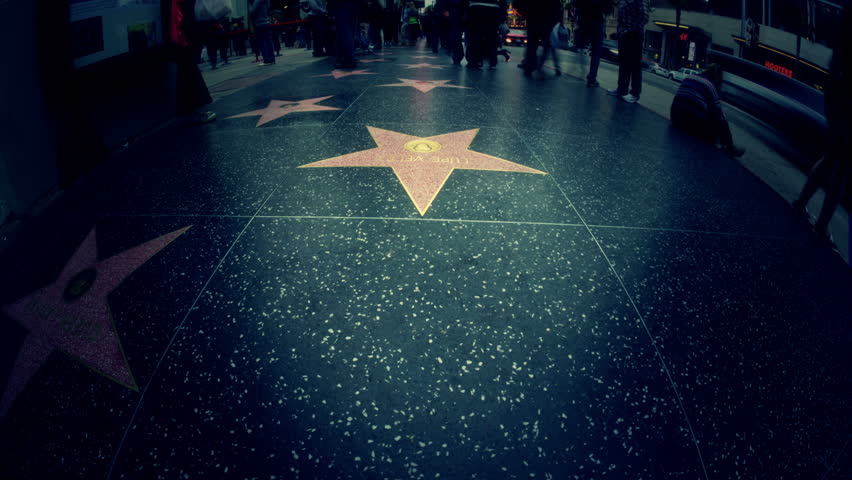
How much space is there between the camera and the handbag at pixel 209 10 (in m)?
3.32

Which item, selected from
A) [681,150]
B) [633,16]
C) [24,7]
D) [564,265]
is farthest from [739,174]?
[24,7]

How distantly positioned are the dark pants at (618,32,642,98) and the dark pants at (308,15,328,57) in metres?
6.27

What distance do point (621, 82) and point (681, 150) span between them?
2.12 meters

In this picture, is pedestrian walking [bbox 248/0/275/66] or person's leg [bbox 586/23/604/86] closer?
person's leg [bbox 586/23/604/86]

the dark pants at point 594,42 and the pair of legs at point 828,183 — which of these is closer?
the pair of legs at point 828,183

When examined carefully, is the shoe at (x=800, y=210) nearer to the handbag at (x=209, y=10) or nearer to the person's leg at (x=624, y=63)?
the person's leg at (x=624, y=63)

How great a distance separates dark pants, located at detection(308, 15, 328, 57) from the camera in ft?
27.8

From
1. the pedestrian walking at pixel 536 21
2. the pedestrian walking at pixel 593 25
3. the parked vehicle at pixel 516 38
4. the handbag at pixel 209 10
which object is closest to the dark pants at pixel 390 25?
the parked vehicle at pixel 516 38

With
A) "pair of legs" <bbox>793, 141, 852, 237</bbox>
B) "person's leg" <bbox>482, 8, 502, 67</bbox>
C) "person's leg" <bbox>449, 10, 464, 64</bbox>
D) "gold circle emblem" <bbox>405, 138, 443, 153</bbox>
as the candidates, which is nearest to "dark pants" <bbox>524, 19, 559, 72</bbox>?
"person's leg" <bbox>482, 8, 502, 67</bbox>

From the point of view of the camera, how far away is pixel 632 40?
4.36 metres

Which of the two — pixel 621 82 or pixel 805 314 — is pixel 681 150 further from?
pixel 621 82

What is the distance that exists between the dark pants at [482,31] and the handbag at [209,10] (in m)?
3.91

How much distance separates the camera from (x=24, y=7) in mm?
1946

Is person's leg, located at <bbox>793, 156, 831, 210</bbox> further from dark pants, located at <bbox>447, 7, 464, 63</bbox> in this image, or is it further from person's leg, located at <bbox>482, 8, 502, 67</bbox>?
dark pants, located at <bbox>447, 7, 464, 63</bbox>
